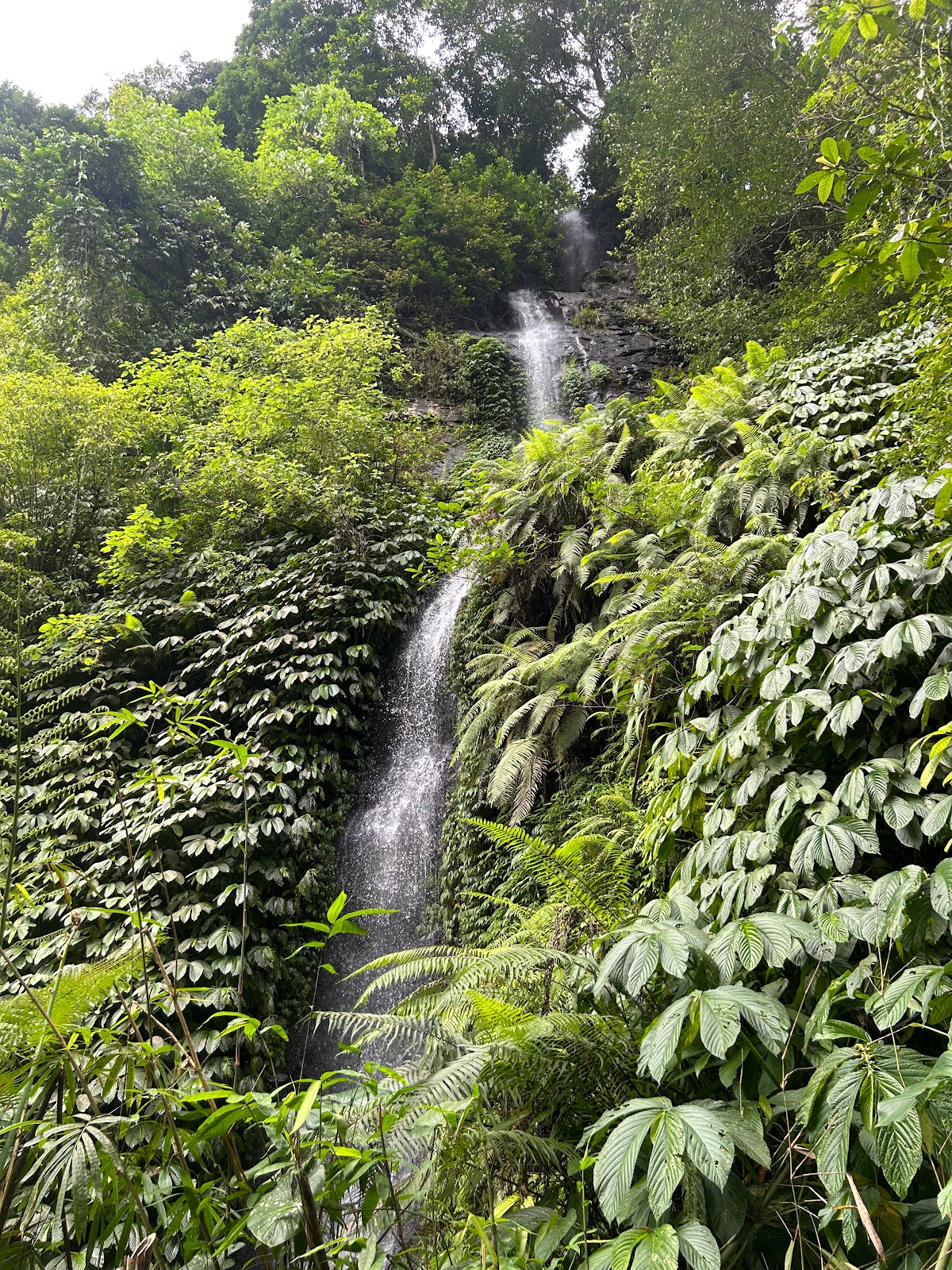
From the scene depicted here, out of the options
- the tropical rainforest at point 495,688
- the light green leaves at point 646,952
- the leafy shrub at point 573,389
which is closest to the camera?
the tropical rainforest at point 495,688

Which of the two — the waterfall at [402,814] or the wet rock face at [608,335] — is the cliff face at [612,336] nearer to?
the wet rock face at [608,335]

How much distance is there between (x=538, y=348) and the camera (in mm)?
13781

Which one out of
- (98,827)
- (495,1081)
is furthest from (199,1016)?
(495,1081)

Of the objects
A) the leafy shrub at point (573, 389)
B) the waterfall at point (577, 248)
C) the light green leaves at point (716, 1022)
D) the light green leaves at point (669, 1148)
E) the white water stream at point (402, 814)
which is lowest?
the white water stream at point (402, 814)

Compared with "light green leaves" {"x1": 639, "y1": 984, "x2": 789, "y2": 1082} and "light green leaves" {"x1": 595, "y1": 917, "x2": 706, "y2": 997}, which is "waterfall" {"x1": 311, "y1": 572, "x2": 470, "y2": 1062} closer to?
"light green leaves" {"x1": 595, "y1": 917, "x2": 706, "y2": 997}

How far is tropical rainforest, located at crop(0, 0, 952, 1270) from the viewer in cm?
125

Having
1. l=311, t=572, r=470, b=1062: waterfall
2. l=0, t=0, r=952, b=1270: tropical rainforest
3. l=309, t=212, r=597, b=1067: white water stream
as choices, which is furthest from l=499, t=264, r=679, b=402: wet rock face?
l=311, t=572, r=470, b=1062: waterfall

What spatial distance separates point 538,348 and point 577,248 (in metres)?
7.36

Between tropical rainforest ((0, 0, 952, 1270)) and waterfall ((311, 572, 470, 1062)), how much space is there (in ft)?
0.57

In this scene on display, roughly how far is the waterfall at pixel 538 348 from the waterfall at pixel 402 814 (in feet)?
20.7

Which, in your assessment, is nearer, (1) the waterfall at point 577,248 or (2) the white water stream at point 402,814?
(2) the white water stream at point 402,814

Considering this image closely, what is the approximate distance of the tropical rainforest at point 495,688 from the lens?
125 cm

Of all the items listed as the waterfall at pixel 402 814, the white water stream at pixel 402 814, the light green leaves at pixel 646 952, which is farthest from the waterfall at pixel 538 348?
the light green leaves at pixel 646 952

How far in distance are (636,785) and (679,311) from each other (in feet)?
30.2
